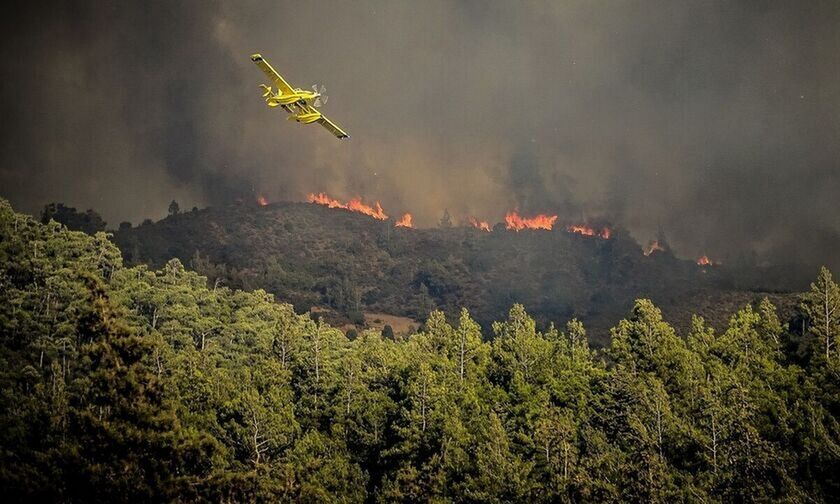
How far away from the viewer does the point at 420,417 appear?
55062mm

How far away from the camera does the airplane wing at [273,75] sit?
49000mm

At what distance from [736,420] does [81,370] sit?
236 ft

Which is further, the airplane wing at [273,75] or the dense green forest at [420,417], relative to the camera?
the airplane wing at [273,75]

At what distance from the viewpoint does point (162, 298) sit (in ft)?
342

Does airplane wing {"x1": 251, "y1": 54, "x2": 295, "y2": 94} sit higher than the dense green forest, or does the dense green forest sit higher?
airplane wing {"x1": 251, "y1": 54, "x2": 295, "y2": 94}

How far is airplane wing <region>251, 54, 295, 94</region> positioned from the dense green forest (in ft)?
65.1

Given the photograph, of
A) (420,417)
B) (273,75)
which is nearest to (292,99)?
(273,75)

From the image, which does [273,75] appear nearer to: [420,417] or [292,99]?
[292,99]

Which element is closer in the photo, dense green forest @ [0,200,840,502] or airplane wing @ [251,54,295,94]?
dense green forest @ [0,200,840,502]

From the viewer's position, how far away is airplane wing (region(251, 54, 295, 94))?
49000 mm

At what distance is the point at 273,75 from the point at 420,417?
3079 cm

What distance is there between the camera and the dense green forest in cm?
3725

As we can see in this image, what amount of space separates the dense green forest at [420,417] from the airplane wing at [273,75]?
19831mm

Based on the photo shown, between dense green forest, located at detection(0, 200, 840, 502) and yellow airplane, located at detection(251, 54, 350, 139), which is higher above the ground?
yellow airplane, located at detection(251, 54, 350, 139)
